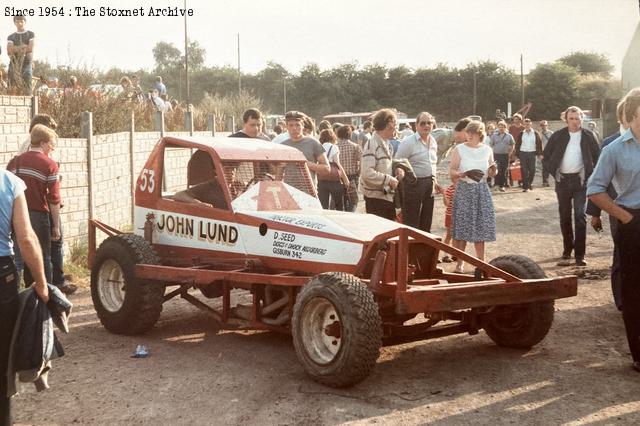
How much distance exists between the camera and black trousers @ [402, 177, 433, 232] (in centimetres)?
1057

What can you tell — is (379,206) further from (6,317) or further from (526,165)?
(526,165)

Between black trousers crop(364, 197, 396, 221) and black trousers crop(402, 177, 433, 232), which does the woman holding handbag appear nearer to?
black trousers crop(402, 177, 433, 232)

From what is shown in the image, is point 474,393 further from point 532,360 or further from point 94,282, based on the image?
point 94,282

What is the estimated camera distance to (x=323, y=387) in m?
6.13

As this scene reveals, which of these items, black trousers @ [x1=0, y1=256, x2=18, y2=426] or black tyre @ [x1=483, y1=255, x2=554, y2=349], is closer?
black trousers @ [x1=0, y1=256, x2=18, y2=426]

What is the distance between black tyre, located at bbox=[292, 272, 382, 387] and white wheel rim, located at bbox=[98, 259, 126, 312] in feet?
7.90

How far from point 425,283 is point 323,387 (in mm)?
1257

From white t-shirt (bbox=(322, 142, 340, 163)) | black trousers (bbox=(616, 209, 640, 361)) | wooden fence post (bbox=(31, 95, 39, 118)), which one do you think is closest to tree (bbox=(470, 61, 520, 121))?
white t-shirt (bbox=(322, 142, 340, 163))

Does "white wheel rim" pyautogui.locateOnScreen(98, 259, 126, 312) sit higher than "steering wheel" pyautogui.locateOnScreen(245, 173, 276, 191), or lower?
lower

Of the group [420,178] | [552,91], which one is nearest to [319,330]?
[420,178]

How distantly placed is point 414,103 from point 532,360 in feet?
259

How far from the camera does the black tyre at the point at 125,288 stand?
775 centimetres

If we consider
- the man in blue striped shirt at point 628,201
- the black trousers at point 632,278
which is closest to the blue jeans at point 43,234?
the man in blue striped shirt at point 628,201

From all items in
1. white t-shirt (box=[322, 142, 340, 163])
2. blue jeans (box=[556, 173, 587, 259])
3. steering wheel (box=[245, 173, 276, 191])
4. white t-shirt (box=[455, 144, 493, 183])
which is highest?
white t-shirt (box=[322, 142, 340, 163])
